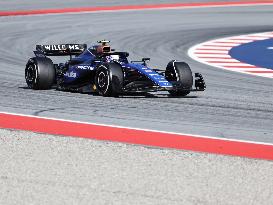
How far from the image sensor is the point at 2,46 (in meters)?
24.1

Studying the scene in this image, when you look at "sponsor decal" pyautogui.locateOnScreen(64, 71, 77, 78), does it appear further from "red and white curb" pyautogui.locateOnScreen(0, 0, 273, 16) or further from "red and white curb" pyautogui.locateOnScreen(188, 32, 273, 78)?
"red and white curb" pyautogui.locateOnScreen(0, 0, 273, 16)

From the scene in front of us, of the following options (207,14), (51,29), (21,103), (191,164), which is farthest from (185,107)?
(207,14)

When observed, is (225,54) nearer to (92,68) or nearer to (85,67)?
(85,67)

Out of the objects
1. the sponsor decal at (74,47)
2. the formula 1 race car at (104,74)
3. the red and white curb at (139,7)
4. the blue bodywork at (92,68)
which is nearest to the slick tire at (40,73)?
the formula 1 race car at (104,74)

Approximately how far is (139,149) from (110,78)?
14.0 feet

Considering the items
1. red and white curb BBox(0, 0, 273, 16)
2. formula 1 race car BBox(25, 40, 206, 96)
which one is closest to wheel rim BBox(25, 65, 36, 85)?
formula 1 race car BBox(25, 40, 206, 96)

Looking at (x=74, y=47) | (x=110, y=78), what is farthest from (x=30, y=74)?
(x=110, y=78)

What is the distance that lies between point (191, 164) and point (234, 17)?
24028mm

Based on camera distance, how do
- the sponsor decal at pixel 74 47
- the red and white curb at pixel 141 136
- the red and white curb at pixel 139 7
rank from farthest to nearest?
the red and white curb at pixel 139 7
the sponsor decal at pixel 74 47
the red and white curb at pixel 141 136

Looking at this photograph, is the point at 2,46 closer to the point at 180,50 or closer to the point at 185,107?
the point at 180,50

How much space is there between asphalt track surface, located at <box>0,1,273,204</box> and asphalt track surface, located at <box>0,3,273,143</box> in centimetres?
2

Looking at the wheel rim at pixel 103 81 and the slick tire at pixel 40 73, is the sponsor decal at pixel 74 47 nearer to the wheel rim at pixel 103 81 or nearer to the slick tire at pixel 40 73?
the slick tire at pixel 40 73

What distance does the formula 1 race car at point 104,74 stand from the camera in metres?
14.6

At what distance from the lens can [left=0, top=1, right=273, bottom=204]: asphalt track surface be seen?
8.22 meters
